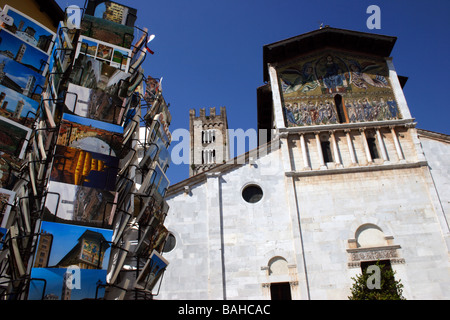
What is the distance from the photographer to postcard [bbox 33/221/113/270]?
9.32 m

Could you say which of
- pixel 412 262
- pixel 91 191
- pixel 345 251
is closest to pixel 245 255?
pixel 345 251

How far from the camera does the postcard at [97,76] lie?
468 inches

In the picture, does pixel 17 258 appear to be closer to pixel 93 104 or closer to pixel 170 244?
pixel 93 104

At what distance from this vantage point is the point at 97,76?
39.7 ft

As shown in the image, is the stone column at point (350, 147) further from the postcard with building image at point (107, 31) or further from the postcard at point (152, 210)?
the postcard with building image at point (107, 31)

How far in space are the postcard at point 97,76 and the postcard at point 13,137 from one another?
2002mm

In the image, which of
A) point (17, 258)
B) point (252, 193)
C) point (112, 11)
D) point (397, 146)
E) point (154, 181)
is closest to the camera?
point (17, 258)

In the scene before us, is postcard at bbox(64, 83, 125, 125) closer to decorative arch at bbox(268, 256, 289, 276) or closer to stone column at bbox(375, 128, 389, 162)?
decorative arch at bbox(268, 256, 289, 276)

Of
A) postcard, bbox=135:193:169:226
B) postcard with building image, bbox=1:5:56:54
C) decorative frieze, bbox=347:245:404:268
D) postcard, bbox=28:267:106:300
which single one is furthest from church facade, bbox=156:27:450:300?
postcard with building image, bbox=1:5:56:54

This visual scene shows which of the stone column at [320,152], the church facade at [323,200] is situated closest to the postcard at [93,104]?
the church facade at [323,200]

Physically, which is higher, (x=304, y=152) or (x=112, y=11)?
(x=112, y=11)

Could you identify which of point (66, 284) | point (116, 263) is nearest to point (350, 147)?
point (116, 263)

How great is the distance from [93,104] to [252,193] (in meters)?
9.54

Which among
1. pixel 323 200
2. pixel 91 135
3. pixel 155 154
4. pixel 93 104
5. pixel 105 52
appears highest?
pixel 105 52
